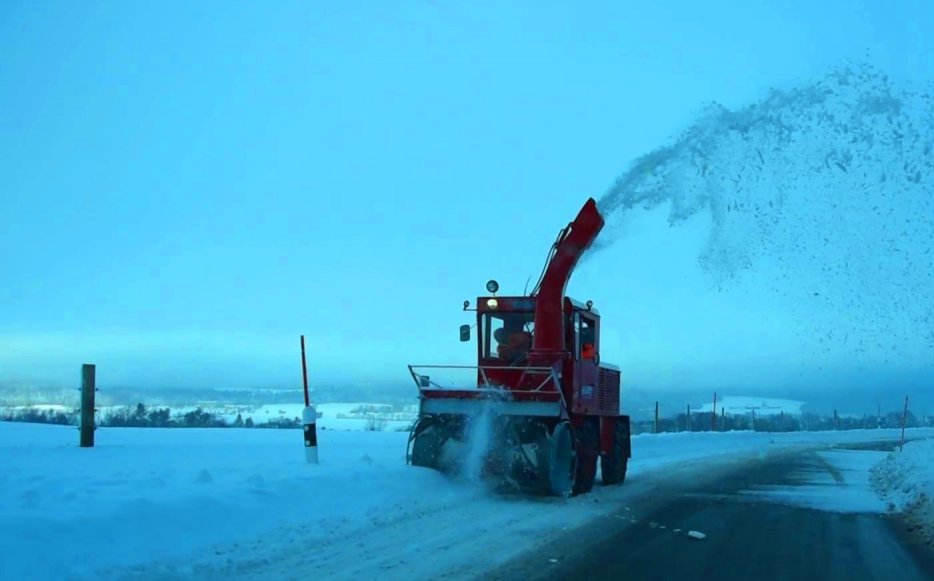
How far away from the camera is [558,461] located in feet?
47.7

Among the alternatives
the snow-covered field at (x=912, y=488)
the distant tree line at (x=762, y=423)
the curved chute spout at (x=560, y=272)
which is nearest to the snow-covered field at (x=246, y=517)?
the curved chute spout at (x=560, y=272)

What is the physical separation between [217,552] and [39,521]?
5.13 feet

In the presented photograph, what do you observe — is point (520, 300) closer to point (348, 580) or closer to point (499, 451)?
point (499, 451)

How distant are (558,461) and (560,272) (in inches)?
126

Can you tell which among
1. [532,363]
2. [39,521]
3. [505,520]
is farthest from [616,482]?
[39,521]

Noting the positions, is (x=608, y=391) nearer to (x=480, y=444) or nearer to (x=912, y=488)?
(x=480, y=444)

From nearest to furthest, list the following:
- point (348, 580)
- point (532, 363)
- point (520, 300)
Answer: point (348, 580) → point (532, 363) → point (520, 300)

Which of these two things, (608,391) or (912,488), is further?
(608,391)

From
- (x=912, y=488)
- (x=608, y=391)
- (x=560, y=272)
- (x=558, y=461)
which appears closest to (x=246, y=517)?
(x=558, y=461)

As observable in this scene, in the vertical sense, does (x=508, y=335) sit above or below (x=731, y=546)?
above

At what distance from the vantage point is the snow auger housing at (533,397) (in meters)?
14.2

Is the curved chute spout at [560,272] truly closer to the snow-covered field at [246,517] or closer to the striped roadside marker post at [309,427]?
the snow-covered field at [246,517]

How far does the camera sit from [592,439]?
16.6m

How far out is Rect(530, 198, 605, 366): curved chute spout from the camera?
1540cm
